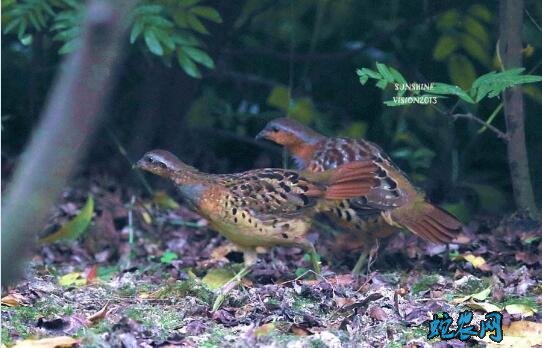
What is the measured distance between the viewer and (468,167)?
21.7 ft

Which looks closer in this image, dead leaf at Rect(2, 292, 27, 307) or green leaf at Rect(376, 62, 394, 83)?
dead leaf at Rect(2, 292, 27, 307)

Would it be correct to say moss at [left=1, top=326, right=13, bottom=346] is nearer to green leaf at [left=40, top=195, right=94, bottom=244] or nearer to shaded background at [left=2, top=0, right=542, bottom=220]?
shaded background at [left=2, top=0, right=542, bottom=220]

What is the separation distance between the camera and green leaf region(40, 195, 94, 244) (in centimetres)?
671

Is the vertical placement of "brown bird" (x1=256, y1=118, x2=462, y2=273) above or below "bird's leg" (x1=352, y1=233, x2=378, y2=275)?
above

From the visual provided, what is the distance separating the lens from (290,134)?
21.1 ft

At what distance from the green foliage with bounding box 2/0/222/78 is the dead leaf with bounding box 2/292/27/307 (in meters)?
1.39

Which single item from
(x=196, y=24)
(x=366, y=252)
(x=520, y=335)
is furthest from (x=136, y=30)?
(x=520, y=335)

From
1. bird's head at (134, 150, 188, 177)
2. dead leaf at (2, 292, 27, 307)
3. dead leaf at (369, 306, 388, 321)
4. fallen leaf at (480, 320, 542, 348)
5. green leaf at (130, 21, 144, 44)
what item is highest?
green leaf at (130, 21, 144, 44)

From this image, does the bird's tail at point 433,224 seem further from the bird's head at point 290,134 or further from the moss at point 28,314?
the moss at point 28,314

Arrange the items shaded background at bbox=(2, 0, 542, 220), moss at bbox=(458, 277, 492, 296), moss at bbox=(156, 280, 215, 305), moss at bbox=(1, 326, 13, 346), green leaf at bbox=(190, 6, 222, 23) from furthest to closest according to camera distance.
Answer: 1. green leaf at bbox=(190, 6, 222, 23)
2. shaded background at bbox=(2, 0, 542, 220)
3. moss at bbox=(458, 277, 492, 296)
4. moss at bbox=(156, 280, 215, 305)
5. moss at bbox=(1, 326, 13, 346)

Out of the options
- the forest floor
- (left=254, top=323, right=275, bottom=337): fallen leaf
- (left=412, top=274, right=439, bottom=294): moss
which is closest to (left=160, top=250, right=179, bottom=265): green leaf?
the forest floor

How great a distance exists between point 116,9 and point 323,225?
431cm

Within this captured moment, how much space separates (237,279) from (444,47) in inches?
73.7

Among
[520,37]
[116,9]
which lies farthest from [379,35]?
[116,9]
